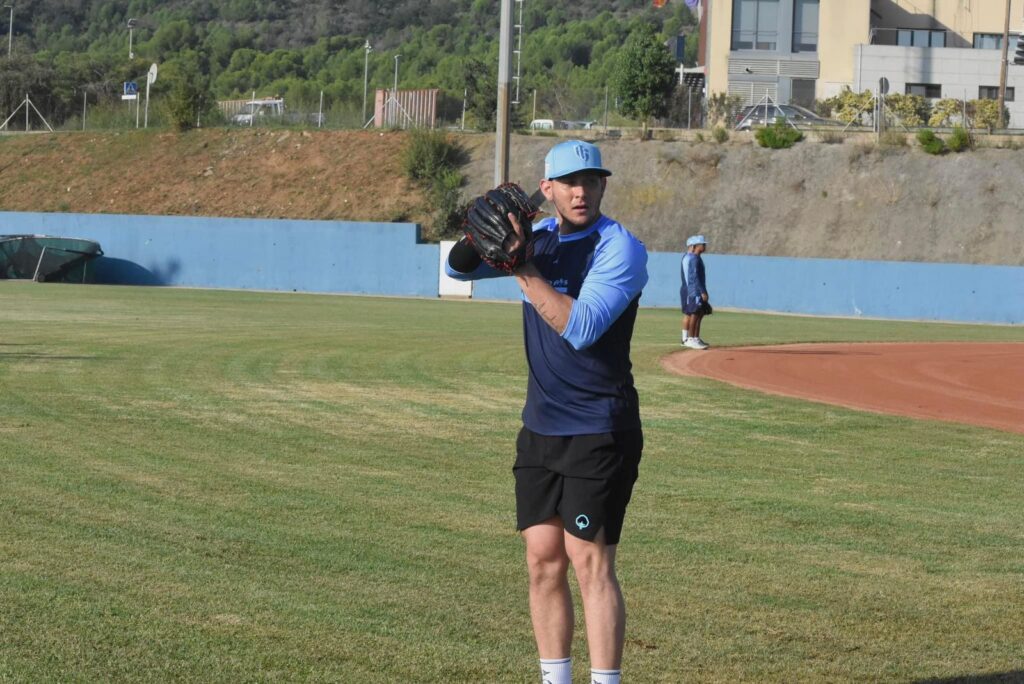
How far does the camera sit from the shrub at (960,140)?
57.2m

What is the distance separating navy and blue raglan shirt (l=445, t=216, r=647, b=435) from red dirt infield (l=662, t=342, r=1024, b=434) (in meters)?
10.7

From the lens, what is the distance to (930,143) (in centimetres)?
5747

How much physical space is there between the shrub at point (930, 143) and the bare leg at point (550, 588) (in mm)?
55641

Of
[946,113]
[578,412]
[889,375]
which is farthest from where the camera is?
[946,113]

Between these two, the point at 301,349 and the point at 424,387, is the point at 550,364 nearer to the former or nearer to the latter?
the point at 424,387

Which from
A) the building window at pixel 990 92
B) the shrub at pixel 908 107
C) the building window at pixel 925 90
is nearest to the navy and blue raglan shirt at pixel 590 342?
the shrub at pixel 908 107

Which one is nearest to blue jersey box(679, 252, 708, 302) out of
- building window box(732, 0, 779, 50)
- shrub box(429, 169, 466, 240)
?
shrub box(429, 169, 466, 240)

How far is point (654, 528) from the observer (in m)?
8.99

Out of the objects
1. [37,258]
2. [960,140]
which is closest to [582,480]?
[37,258]

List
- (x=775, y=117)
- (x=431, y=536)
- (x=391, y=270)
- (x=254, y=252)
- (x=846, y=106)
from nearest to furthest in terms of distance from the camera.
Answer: (x=431, y=536)
(x=391, y=270)
(x=254, y=252)
(x=775, y=117)
(x=846, y=106)

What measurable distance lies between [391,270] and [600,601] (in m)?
46.2

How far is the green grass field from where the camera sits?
6.08 meters

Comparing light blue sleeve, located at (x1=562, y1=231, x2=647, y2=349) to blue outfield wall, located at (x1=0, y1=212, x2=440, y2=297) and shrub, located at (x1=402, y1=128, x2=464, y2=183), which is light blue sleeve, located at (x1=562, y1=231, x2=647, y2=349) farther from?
shrub, located at (x1=402, y1=128, x2=464, y2=183)

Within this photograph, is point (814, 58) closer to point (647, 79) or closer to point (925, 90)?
point (925, 90)
